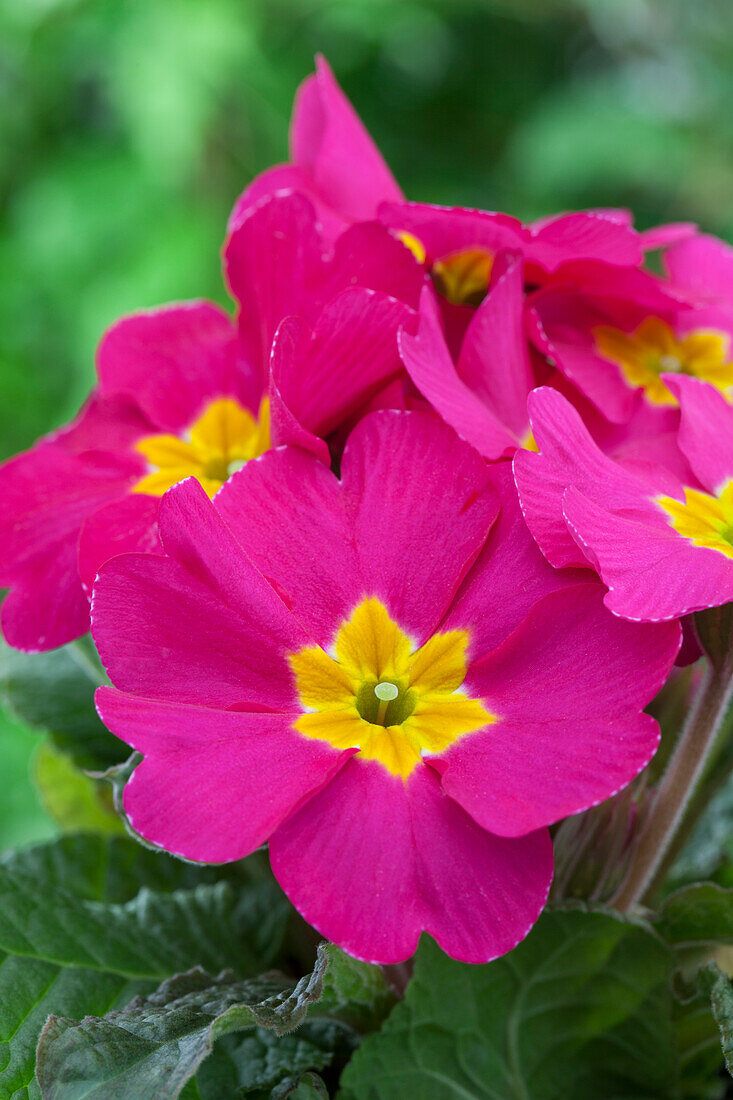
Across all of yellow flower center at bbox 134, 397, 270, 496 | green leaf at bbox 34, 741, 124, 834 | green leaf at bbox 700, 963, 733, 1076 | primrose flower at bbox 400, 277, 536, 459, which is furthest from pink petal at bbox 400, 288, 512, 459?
green leaf at bbox 34, 741, 124, 834

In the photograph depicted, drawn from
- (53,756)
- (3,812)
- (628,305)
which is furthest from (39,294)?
(628,305)

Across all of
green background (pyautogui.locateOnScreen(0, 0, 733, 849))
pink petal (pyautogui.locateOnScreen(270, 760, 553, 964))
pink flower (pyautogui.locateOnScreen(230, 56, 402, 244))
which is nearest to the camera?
pink petal (pyautogui.locateOnScreen(270, 760, 553, 964))

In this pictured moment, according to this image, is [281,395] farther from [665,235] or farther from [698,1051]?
[698,1051]

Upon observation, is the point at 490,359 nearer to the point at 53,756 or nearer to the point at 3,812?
the point at 53,756

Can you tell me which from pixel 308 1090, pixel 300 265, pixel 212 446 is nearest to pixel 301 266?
pixel 300 265

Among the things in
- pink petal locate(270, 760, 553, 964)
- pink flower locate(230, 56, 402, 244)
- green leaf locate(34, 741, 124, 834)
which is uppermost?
pink flower locate(230, 56, 402, 244)

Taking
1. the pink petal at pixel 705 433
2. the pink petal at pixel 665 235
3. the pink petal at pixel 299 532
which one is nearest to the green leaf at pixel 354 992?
the pink petal at pixel 299 532

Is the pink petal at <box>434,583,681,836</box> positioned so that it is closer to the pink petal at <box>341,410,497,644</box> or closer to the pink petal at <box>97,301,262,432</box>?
the pink petal at <box>341,410,497,644</box>

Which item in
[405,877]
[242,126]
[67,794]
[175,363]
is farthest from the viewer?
[242,126]
